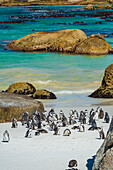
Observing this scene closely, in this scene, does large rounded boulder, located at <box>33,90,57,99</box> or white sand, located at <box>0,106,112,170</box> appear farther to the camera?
large rounded boulder, located at <box>33,90,57,99</box>

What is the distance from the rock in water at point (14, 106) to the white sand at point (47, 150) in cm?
176

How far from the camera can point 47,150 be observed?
9.52 meters

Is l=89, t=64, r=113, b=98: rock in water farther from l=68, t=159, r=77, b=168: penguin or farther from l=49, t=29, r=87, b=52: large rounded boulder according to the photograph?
l=49, t=29, r=87, b=52: large rounded boulder

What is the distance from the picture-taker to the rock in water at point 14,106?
44.3 ft

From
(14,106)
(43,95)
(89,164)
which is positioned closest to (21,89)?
(43,95)

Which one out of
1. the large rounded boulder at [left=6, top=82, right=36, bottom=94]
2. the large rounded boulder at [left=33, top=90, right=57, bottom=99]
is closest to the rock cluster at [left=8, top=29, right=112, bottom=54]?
the large rounded boulder at [left=6, top=82, right=36, bottom=94]

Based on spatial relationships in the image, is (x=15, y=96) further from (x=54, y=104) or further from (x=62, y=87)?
(x=62, y=87)

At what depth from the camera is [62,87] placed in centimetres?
2228

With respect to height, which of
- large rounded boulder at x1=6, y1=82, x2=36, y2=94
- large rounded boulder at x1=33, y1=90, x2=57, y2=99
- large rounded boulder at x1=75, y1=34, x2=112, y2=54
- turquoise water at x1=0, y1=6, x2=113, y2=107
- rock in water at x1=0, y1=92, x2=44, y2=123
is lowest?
rock in water at x1=0, y1=92, x2=44, y2=123

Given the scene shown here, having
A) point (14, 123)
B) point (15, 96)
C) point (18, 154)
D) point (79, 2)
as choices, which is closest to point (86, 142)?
point (18, 154)

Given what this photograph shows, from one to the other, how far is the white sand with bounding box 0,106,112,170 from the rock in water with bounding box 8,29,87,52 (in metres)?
27.3

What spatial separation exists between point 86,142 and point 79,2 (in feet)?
432

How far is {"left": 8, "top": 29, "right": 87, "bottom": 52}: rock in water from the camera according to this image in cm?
3872

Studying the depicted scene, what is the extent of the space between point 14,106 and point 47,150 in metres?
4.37
